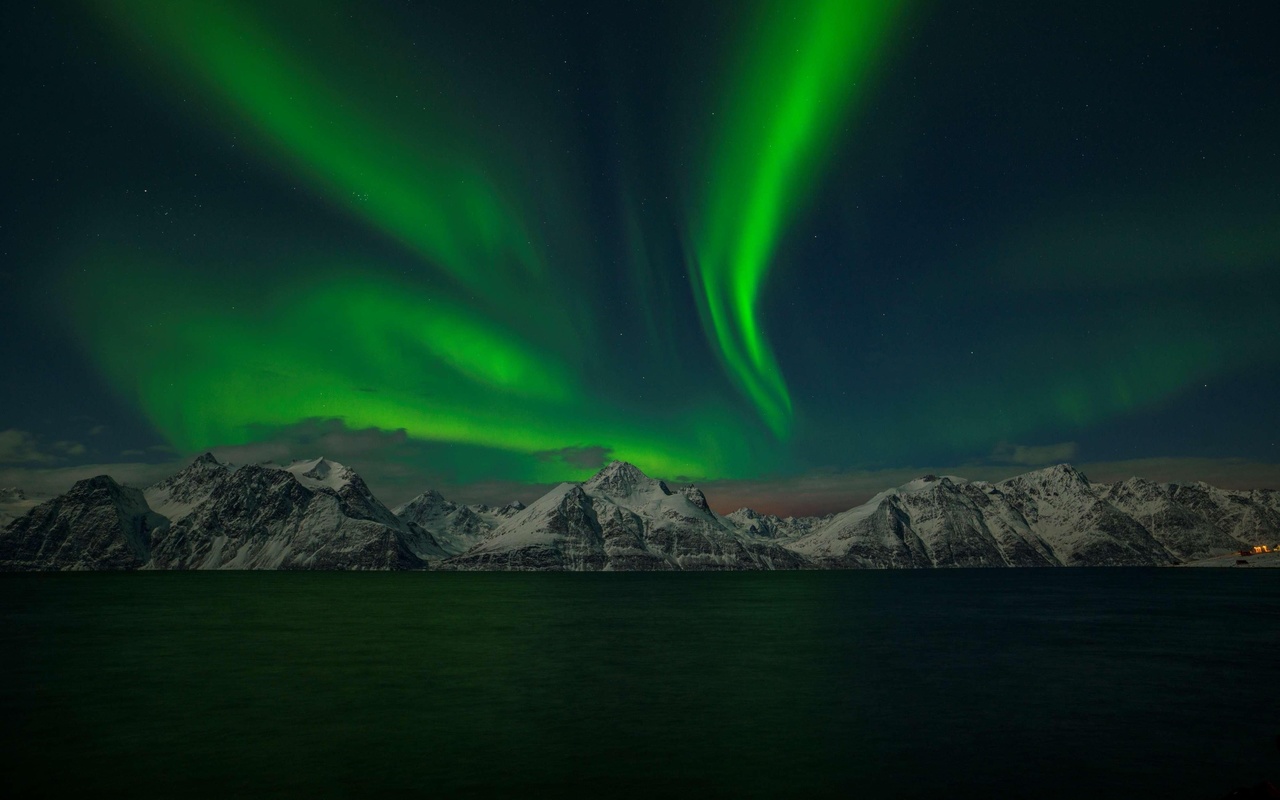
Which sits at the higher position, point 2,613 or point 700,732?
point 2,613

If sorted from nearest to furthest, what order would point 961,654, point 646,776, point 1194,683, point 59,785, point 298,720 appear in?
point 59,785
point 646,776
point 298,720
point 1194,683
point 961,654

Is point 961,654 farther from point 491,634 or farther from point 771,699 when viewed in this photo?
point 491,634

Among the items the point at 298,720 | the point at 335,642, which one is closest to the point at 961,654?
the point at 298,720

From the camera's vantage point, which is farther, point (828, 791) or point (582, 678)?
point (582, 678)

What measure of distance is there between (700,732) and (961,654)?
43886 millimetres

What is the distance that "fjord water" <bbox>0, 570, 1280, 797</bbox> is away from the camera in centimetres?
2944

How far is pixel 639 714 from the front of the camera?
137 ft

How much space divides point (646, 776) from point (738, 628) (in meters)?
72.5

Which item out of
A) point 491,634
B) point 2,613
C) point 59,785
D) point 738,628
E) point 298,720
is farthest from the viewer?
point 2,613

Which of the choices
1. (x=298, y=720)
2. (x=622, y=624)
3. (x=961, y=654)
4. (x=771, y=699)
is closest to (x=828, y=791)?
(x=771, y=699)

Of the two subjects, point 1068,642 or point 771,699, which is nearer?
point 771,699

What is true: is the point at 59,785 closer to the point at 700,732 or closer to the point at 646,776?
the point at 646,776

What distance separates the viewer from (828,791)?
2800 centimetres

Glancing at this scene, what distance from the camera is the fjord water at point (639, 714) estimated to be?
96.6ft
